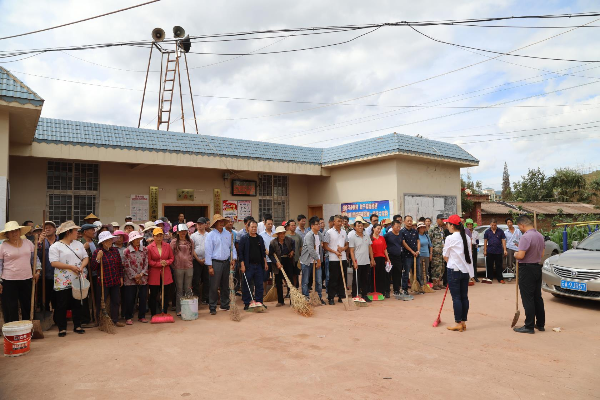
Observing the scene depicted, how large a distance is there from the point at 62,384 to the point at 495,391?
174 inches

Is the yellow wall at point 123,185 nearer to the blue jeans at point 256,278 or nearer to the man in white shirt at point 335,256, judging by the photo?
the blue jeans at point 256,278

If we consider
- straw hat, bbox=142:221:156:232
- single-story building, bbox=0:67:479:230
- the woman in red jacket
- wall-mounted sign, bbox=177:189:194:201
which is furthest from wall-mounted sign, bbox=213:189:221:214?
the woman in red jacket

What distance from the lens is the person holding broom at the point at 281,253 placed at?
8.17 meters

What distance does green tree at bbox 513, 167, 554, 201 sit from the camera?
3434 cm

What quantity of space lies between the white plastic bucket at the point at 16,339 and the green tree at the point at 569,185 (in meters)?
37.2

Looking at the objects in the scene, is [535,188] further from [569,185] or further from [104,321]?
[104,321]

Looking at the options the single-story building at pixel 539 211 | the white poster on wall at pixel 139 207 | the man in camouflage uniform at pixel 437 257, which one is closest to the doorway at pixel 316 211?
the man in camouflage uniform at pixel 437 257

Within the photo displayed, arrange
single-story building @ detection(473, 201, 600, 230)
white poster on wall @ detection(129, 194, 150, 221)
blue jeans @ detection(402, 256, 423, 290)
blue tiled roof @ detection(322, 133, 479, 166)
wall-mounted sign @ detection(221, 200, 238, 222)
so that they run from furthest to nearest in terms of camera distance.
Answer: single-story building @ detection(473, 201, 600, 230), wall-mounted sign @ detection(221, 200, 238, 222), blue tiled roof @ detection(322, 133, 479, 166), white poster on wall @ detection(129, 194, 150, 221), blue jeans @ detection(402, 256, 423, 290)

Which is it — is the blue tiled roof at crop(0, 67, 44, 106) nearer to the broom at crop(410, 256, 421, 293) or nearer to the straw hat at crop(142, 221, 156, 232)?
the straw hat at crop(142, 221, 156, 232)

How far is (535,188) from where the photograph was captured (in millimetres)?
35406

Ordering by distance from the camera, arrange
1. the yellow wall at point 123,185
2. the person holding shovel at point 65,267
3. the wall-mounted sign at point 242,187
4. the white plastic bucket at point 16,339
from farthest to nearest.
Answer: the wall-mounted sign at point 242,187 < the yellow wall at point 123,185 < the person holding shovel at point 65,267 < the white plastic bucket at point 16,339

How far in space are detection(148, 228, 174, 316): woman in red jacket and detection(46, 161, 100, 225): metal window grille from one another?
18.7 ft

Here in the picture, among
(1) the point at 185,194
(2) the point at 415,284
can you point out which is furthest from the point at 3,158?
(2) the point at 415,284

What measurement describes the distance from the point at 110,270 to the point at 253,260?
2.55 m
